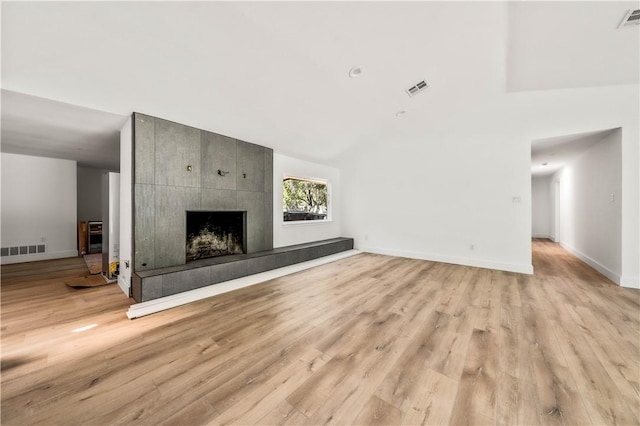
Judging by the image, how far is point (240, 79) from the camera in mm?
2846

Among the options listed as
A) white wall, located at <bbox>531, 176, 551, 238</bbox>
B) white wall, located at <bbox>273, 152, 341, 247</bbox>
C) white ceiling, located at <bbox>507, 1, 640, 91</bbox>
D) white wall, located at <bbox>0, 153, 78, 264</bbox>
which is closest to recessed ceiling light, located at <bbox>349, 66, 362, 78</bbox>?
white ceiling, located at <bbox>507, 1, 640, 91</bbox>

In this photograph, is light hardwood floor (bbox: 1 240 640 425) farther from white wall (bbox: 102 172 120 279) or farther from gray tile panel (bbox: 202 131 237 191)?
gray tile panel (bbox: 202 131 237 191)

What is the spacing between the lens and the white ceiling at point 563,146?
4023 millimetres

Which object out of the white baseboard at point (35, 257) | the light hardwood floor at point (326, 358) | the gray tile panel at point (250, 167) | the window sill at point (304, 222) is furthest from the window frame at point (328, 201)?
the white baseboard at point (35, 257)

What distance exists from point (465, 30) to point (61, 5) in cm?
382

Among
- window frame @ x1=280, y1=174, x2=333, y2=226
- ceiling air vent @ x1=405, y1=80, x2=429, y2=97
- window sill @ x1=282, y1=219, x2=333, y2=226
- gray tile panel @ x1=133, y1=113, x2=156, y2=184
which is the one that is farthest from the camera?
window sill @ x1=282, y1=219, x2=333, y2=226

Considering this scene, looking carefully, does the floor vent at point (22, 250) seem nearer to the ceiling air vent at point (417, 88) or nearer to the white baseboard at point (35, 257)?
the white baseboard at point (35, 257)

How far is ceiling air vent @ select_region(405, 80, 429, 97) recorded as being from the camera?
3.55 meters

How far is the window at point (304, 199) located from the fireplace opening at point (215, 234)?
1.28 m

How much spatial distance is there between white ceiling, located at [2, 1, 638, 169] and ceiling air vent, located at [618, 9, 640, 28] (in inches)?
2.8

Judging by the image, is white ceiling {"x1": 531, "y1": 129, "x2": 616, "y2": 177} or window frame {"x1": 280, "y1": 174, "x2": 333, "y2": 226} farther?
window frame {"x1": 280, "y1": 174, "x2": 333, "y2": 226}

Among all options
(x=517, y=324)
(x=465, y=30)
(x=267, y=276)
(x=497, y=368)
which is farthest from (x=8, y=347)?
(x=465, y=30)

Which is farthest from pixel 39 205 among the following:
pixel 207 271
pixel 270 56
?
pixel 270 56

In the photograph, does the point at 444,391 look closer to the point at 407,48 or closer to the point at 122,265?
the point at 407,48
